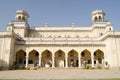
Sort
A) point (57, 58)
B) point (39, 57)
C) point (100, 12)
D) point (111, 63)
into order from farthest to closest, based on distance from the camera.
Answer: point (100, 12)
point (57, 58)
point (39, 57)
point (111, 63)

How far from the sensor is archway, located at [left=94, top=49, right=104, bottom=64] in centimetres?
4860

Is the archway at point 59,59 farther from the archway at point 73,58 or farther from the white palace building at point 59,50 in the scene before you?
the archway at point 73,58

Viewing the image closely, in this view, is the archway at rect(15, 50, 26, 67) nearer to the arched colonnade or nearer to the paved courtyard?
the arched colonnade

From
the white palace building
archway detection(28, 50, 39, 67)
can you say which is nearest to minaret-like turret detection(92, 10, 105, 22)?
the white palace building

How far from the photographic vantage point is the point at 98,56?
4909 cm

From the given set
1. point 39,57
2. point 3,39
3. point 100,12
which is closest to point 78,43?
point 39,57

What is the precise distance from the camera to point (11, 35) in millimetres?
44156

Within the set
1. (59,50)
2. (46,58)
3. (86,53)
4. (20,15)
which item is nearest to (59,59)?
(59,50)

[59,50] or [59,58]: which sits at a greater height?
[59,50]

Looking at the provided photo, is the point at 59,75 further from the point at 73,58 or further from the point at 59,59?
the point at 73,58

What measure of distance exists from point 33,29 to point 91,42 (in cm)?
2200

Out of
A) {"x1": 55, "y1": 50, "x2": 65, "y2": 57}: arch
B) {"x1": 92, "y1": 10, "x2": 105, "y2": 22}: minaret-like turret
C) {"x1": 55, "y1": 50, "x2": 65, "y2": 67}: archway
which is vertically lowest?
{"x1": 55, "y1": 50, "x2": 65, "y2": 67}: archway

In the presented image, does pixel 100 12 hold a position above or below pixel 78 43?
above

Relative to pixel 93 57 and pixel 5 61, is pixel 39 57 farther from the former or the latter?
pixel 93 57
